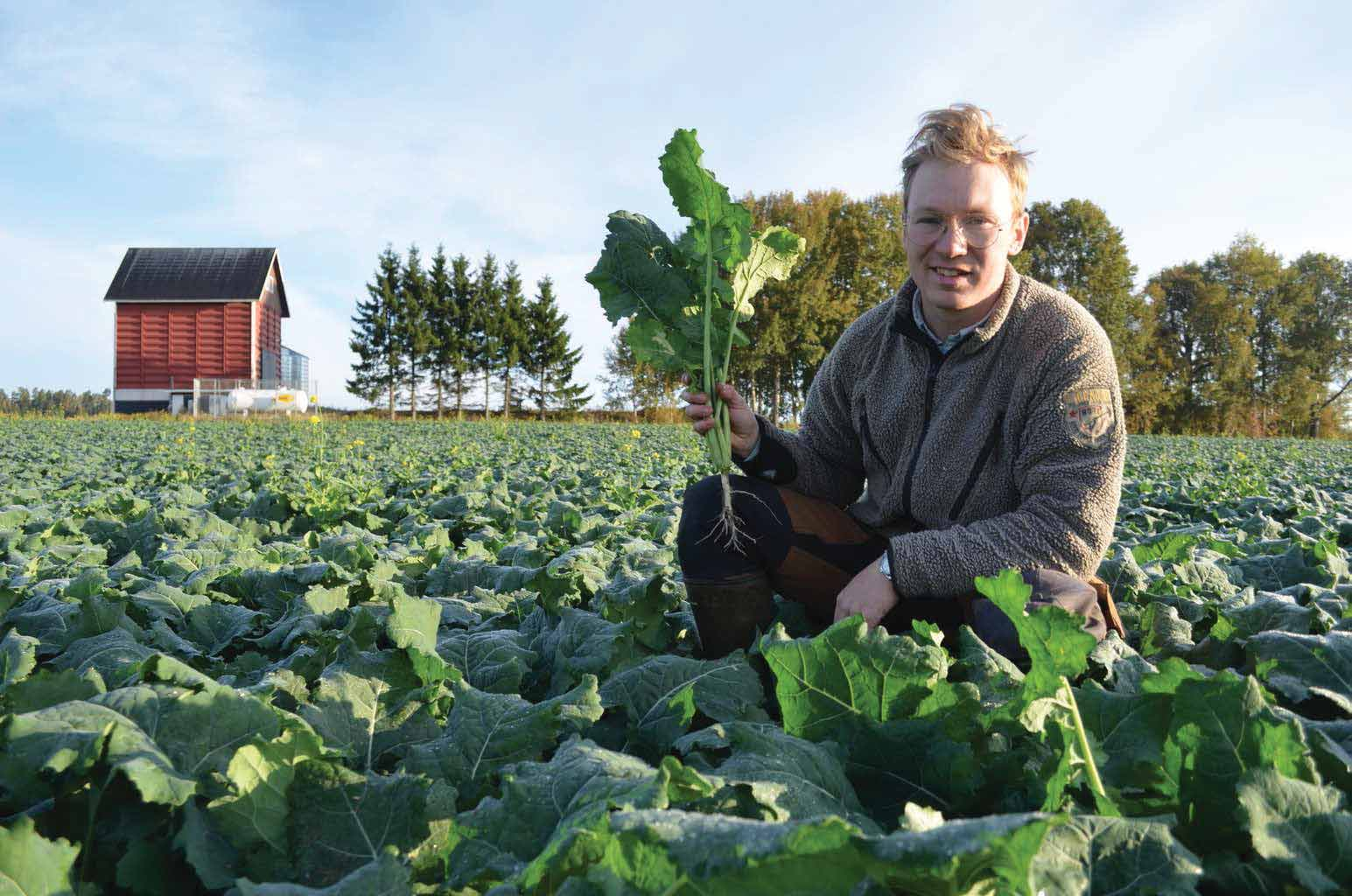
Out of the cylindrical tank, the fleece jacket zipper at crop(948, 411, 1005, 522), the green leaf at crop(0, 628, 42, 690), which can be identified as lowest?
the green leaf at crop(0, 628, 42, 690)

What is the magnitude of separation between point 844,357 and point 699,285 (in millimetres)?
696

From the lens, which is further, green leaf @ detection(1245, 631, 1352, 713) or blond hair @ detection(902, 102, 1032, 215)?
blond hair @ detection(902, 102, 1032, 215)

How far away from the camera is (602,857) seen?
1.14 meters

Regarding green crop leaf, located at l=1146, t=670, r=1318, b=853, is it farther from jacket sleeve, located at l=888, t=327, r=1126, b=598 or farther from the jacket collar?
the jacket collar

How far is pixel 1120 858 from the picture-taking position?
121 cm

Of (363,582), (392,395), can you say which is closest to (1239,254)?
(392,395)

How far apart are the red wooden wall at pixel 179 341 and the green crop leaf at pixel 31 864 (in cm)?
4623

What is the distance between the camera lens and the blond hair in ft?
8.11

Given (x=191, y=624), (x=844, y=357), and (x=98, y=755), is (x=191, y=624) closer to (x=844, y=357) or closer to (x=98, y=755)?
(x=98, y=755)

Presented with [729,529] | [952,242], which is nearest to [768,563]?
[729,529]

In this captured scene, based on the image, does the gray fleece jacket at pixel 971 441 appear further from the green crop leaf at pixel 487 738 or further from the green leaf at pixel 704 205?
the green crop leaf at pixel 487 738

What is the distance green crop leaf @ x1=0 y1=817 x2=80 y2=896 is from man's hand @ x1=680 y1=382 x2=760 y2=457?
6.37 ft

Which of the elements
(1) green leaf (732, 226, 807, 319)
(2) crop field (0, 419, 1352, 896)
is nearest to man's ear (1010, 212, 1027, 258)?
(1) green leaf (732, 226, 807, 319)

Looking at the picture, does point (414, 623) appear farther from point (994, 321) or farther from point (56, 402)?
point (56, 402)
